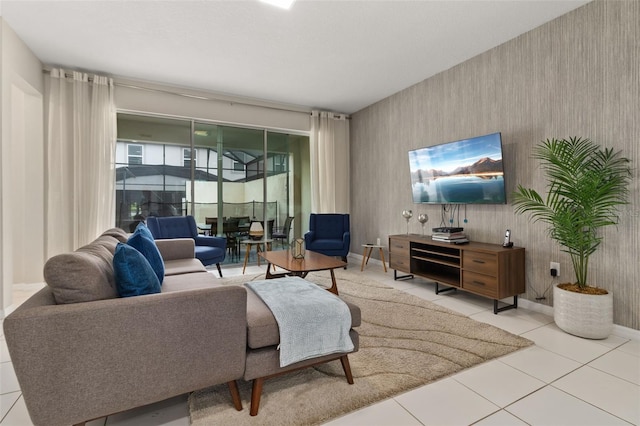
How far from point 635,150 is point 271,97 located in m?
4.40

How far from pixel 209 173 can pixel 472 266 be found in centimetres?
404

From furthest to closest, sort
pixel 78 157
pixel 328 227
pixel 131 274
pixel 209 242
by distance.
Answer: pixel 328 227, pixel 209 242, pixel 78 157, pixel 131 274

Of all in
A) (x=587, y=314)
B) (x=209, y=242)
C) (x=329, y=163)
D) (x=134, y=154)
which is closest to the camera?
(x=587, y=314)

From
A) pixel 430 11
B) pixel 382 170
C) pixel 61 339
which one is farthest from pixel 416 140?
pixel 61 339

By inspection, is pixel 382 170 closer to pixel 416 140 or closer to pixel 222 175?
pixel 416 140

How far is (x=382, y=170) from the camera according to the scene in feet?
16.8

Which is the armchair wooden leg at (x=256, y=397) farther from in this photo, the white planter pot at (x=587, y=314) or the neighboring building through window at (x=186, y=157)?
the neighboring building through window at (x=186, y=157)

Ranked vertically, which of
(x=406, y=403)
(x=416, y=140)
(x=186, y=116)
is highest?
(x=186, y=116)

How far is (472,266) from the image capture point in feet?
10.2

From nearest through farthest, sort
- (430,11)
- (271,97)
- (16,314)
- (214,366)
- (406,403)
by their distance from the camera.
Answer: (16,314), (214,366), (406,403), (430,11), (271,97)

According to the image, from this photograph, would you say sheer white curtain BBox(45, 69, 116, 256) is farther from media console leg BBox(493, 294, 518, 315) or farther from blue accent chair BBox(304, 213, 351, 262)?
media console leg BBox(493, 294, 518, 315)

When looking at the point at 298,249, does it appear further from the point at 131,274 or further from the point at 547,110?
the point at 547,110

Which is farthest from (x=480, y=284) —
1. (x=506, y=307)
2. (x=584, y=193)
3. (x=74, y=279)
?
(x=74, y=279)

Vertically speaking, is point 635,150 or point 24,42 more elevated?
point 24,42
